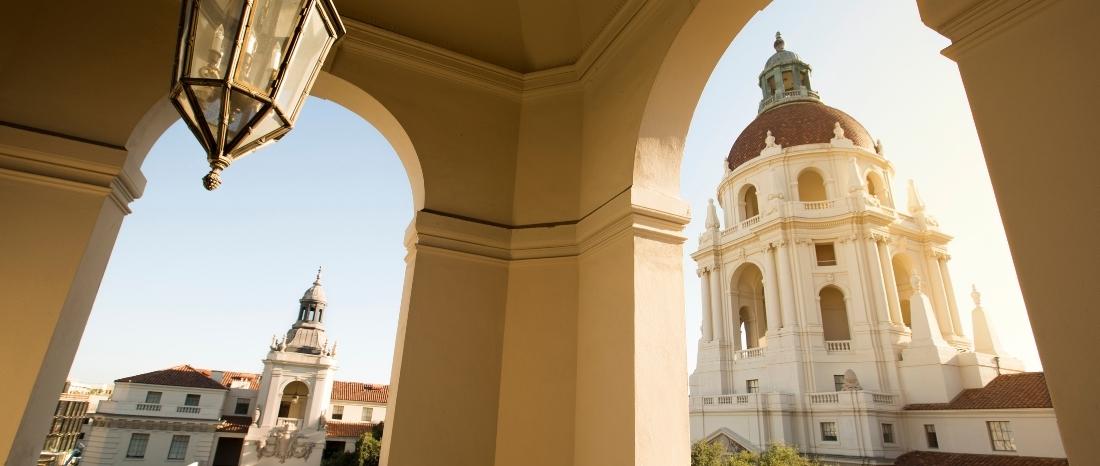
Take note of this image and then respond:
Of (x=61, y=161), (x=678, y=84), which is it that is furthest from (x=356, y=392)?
(x=678, y=84)

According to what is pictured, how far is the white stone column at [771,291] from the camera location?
2817 cm

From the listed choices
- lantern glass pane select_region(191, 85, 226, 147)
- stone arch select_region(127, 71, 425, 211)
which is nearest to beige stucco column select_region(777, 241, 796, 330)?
stone arch select_region(127, 71, 425, 211)

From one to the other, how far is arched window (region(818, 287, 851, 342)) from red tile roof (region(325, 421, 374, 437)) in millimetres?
33868

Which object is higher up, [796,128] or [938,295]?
[796,128]

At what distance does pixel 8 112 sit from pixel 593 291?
13.4 ft

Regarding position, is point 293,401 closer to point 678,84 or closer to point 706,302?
point 706,302

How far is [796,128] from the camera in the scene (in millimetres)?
32562

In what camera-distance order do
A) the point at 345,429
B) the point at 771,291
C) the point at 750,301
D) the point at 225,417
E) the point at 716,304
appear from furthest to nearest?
the point at 345,429
the point at 225,417
the point at 750,301
the point at 716,304
the point at 771,291

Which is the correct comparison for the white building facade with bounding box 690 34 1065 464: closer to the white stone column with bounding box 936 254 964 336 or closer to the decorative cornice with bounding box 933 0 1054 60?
the white stone column with bounding box 936 254 964 336

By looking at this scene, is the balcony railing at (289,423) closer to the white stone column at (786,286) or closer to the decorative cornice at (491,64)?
the white stone column at (786,286)

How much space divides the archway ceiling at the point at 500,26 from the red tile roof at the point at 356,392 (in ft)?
153

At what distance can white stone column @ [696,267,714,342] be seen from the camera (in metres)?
30.7

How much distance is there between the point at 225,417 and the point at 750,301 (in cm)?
3895

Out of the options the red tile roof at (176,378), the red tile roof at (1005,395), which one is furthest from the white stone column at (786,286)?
the red tile roof at (176,378)
